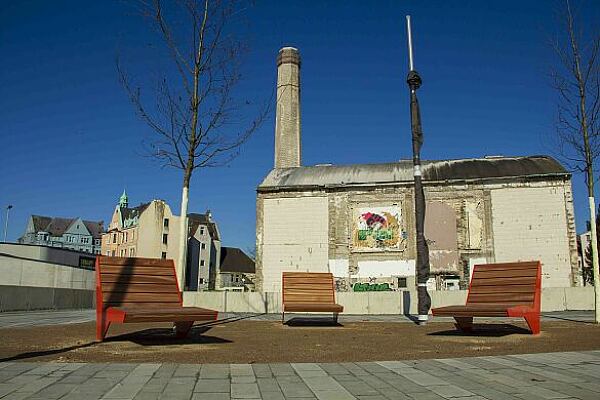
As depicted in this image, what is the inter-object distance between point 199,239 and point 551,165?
170ft

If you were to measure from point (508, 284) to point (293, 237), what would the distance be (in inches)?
1066

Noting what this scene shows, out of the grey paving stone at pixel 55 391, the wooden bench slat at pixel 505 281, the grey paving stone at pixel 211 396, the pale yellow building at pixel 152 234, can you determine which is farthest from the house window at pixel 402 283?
the pale yellow building at pixel 152 234

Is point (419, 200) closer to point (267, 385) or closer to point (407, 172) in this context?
point (267, 385)

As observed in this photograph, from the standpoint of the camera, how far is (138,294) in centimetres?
715

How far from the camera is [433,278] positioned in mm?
33531

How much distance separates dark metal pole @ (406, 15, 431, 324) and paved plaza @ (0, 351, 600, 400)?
6.35 m

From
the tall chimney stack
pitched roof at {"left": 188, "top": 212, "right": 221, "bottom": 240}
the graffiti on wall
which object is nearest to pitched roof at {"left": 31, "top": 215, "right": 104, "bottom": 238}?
pitched roof at {"left": 188, "top": 212, "right": 221, "bottom": 240}

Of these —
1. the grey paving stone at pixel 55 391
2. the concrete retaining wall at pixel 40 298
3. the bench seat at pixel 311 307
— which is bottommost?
the concrete retaining wall at pixel 40 298

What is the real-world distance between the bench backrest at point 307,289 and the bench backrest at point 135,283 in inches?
157

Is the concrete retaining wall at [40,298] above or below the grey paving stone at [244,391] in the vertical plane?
below

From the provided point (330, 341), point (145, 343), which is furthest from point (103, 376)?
point (330, 341)

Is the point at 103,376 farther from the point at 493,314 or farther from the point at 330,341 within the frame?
the point at 493,314

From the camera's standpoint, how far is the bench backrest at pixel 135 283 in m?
6.85

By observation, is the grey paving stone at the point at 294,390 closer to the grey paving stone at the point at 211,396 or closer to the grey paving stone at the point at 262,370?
the grey paving stone at the point at 262,370
